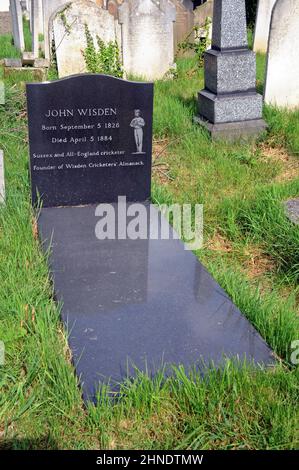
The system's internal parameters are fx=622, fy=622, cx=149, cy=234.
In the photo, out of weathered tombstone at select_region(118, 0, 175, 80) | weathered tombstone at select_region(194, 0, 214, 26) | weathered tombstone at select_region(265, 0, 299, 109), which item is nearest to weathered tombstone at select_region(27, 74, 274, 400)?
weathered tombstone at select_region(265, 0, 299, 109)

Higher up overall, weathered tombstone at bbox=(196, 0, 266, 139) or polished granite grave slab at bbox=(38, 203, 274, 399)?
weathered tombstone at bbox=(196, 0, 266, 139)

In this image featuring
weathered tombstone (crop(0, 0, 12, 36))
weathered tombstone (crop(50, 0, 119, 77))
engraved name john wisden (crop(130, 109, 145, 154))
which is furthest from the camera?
weathered tombstone (crop(0, 0, 12, 36))

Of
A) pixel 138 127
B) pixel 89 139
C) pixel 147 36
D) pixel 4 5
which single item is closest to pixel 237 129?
pixel 138 127

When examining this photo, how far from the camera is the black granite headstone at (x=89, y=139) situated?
3.65 metres

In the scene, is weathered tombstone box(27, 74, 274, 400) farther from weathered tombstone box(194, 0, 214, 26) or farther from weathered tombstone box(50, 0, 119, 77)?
weathered tombstone box(194, 0, 214, 26)

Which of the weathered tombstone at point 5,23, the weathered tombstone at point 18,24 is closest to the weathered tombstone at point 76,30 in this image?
the weathered tombstone at point 18,24

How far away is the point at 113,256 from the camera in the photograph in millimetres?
3199

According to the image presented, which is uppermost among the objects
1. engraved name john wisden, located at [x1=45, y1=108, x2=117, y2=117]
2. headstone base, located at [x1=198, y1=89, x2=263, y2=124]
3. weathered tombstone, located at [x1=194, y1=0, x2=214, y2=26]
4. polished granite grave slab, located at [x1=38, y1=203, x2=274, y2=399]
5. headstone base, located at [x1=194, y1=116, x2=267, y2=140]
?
weathered tombstone, located at [x1=194, y1=0, x2=214, y2=26]

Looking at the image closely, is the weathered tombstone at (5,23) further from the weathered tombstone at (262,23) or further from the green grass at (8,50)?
the weathered tombstone at (262,23)

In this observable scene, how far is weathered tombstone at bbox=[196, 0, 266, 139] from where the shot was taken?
4949 millimetres

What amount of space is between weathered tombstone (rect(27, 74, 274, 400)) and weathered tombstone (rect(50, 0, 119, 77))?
3096 millimetres

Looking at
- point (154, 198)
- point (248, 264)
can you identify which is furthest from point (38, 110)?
point (248, 264)

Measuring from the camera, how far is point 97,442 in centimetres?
201
